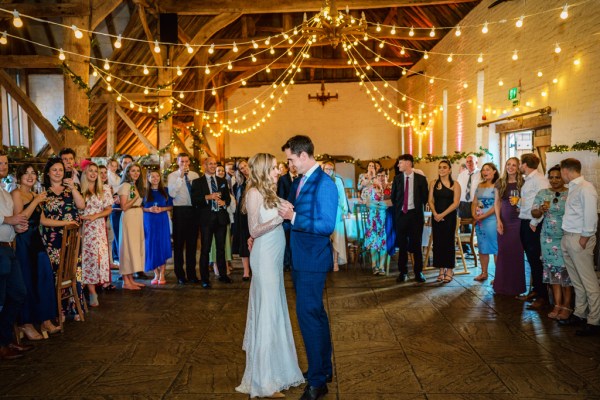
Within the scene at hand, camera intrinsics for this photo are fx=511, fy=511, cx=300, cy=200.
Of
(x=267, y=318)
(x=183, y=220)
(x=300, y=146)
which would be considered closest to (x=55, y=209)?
(x=183, y=220)

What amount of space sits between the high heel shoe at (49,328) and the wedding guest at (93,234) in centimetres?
81

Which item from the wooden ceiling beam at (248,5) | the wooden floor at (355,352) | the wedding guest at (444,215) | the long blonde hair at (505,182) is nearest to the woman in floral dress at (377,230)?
the wedding guest at (444,215)

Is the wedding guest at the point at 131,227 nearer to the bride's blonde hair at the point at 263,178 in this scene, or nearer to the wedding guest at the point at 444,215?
the bride's blonde hair at the point at 263,178

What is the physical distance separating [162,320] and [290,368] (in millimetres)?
1955

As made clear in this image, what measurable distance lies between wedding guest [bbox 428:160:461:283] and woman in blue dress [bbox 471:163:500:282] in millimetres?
313

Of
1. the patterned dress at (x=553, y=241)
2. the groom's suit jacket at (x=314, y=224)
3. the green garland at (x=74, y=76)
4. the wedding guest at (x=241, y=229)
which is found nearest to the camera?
the groom's suit jacket at (x=314, y=224)

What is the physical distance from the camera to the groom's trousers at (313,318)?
2.81 metres

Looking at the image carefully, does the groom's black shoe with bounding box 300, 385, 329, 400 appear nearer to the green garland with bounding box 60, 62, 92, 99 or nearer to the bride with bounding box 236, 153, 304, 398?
the bride with bounding box 236, 153, 304, 398

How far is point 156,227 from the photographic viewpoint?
6.21 m

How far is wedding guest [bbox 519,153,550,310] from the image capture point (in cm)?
489

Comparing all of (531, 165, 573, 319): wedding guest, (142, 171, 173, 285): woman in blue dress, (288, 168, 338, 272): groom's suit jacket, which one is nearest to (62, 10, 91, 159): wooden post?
(142, 171, 173, 285): woman in blue dress

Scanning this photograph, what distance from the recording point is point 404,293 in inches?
215

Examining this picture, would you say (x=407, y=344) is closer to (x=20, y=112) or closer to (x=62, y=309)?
(x=62, y=309)

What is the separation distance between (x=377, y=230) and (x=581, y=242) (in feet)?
9.44
